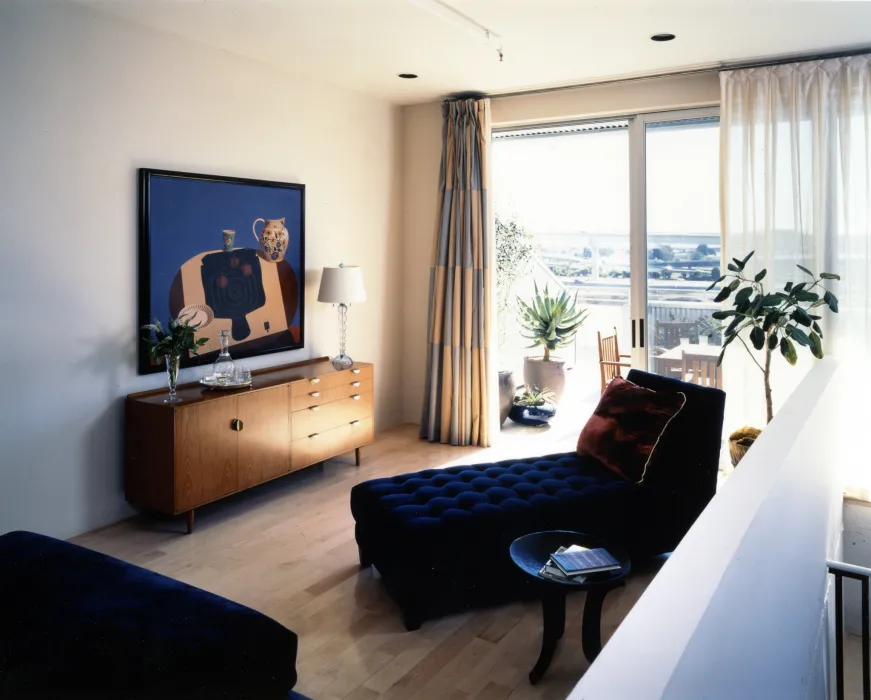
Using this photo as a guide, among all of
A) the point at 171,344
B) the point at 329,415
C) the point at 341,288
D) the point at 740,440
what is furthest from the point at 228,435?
the point at 740,440

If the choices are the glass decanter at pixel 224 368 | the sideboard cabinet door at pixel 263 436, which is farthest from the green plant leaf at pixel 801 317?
the glass decanter at pixel 224 368

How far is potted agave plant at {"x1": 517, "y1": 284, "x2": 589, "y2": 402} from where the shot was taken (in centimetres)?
624

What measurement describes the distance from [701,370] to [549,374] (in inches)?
60.5

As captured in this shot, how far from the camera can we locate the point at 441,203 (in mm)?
5691

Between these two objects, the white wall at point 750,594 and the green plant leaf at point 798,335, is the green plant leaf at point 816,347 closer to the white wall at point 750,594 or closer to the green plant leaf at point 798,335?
the green plant leaf at point 798,335

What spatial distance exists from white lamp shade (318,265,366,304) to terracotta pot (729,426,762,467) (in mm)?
2545

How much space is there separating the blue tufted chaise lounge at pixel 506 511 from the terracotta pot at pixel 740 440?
3.54 feet

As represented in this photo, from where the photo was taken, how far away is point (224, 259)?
444 cm

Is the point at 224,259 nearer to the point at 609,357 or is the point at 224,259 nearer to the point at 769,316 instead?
the point at 609,357

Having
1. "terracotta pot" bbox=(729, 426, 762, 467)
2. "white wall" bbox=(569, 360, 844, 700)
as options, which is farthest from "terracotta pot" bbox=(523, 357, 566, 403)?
"white wall" bbox=(569, 360, 844, 700)

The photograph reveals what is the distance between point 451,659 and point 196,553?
153 cm

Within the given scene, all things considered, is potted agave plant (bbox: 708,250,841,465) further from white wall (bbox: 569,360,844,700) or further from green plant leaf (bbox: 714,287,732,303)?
white wall (bbox: 569,360,844,700)

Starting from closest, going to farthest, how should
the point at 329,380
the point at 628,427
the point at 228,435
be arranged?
the point at 628,427, the point at 228,435, the point at 329,380

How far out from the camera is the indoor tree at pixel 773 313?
4199 mm
